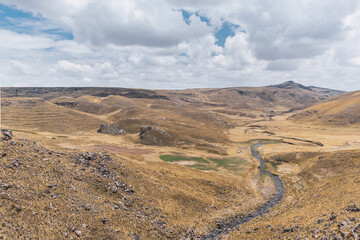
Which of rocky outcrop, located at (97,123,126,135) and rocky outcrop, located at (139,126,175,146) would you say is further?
rocky outcrop, located at (97,123,126,135)

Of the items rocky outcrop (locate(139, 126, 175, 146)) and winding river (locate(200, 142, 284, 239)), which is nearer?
winding river (locate(200, 142, 284, 239))

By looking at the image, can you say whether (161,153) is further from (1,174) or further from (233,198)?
(1,174)

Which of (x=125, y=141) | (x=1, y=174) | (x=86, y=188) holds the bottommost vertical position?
(x=125, y=141)

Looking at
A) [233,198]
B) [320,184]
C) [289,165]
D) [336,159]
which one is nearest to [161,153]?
[233,198]

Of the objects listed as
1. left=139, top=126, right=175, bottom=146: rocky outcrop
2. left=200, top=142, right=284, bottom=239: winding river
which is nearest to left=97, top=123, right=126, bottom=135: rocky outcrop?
left=139, top=126, right=175, bottom=146: rocky outcrop

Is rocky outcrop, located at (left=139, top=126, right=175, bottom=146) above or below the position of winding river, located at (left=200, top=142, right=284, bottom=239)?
above

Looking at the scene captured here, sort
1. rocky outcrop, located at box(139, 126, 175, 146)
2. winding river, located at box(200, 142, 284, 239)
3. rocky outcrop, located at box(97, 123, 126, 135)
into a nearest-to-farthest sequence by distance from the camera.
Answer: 1. winding river, located at box(200, 142, 284, 239)
2. rocky outcrop, located at box(139, 126, 175, 146)
3. rocky outcrop, located at box(97, 123, 126, 135)

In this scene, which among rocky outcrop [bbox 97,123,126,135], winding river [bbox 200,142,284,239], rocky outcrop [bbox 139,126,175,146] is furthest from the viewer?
rocky outcrop [bbox 97,123,126,135]

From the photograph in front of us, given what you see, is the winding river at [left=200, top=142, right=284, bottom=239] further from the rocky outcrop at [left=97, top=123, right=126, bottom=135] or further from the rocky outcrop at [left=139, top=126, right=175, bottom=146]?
the rocky outcrop at [left=97, top=123, right=126, bottom=135]

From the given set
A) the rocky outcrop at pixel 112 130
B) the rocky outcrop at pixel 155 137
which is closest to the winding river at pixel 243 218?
the rocky outcrop at pixel 155 137
